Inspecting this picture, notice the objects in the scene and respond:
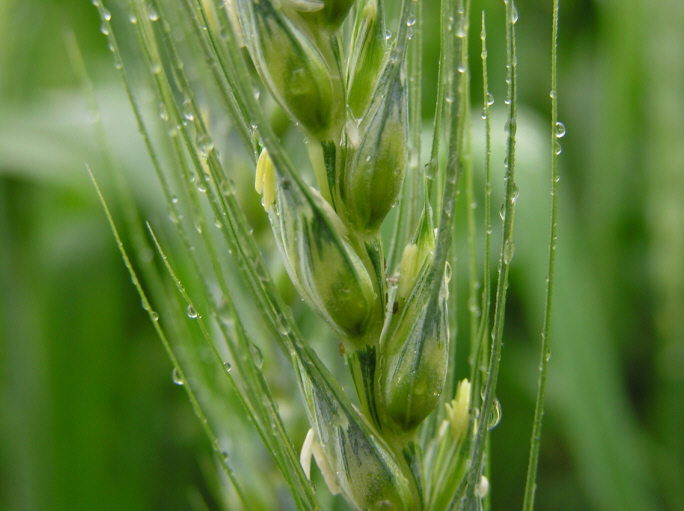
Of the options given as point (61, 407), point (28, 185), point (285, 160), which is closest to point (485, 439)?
point (285, 160)

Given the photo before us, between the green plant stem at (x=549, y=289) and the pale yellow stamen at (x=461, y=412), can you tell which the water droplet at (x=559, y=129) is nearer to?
the green plant stem at (x=549, y=289)

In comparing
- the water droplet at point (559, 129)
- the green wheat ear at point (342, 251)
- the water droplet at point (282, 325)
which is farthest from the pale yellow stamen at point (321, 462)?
the water droplet at point (559, 129)

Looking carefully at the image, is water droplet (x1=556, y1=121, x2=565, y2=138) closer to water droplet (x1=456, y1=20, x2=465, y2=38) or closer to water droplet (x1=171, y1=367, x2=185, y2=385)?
water droplet (x1=456, y1=20, x2=465, y2=38)

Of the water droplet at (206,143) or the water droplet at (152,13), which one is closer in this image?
the water droplet at (206,143)

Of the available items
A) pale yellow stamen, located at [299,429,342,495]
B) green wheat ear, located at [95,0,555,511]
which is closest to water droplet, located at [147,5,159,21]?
green wheat ear, located at [95,0,555,511]

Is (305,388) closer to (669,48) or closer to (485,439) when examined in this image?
(485,439)

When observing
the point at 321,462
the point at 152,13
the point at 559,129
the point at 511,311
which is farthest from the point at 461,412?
the point at 511,311

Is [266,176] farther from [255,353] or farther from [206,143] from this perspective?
[255,353]
